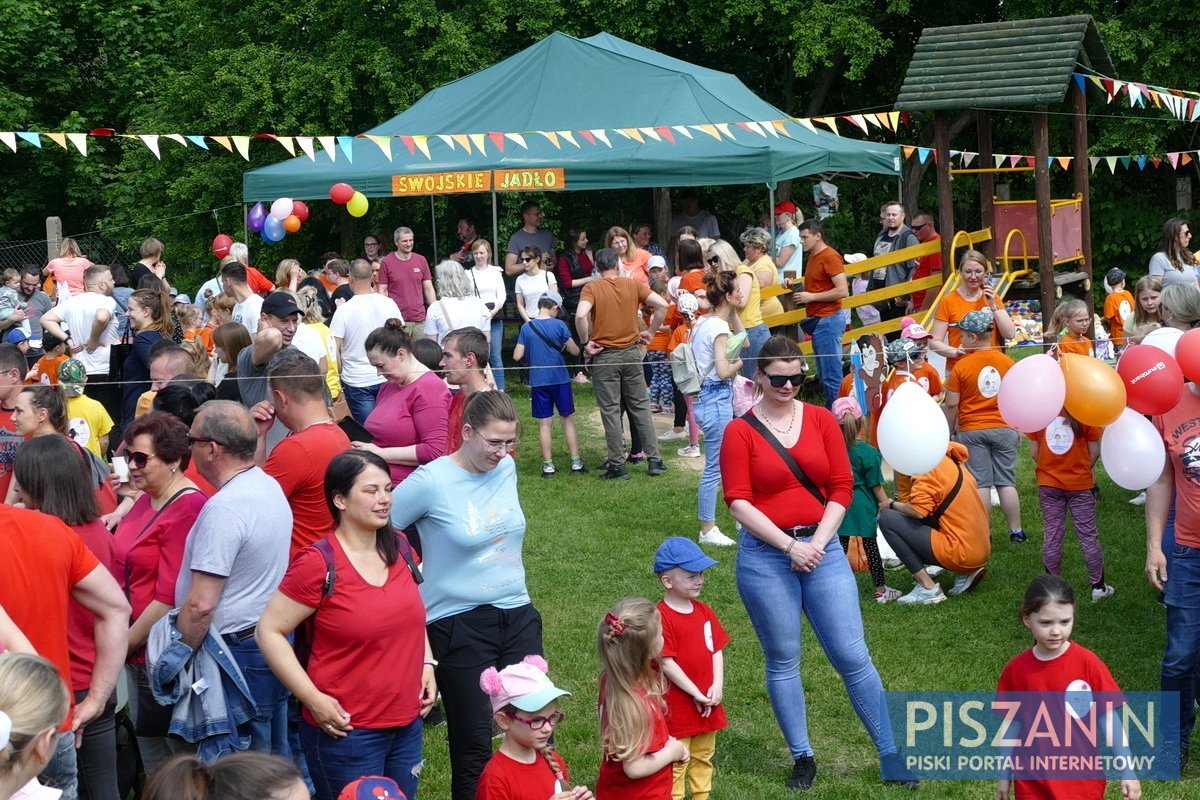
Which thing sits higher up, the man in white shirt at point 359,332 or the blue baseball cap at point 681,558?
the man in white shirt at point 359,332

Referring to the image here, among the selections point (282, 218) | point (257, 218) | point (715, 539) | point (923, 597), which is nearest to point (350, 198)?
point (282, 218)

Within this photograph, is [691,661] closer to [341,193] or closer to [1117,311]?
[1117,311]

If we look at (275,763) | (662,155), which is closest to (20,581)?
(275,763)

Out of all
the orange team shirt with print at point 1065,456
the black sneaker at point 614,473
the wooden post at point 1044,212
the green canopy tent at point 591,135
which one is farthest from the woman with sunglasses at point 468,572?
the green canopy tent at point 591,135

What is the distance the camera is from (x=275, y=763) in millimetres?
2859

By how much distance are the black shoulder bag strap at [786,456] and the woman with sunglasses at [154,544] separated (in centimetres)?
205

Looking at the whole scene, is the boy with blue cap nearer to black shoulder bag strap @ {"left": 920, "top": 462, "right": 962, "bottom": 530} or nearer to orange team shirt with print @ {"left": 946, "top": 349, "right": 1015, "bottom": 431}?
black shoulder bag strap @ {"left": 920, "top": 462, "right": 962, "bottom": 530}

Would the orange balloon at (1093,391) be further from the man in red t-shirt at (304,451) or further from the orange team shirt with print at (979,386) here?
the man in red t-shirt at (304,451)

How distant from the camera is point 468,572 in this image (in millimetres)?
4582

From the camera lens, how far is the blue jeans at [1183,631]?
5.21 m

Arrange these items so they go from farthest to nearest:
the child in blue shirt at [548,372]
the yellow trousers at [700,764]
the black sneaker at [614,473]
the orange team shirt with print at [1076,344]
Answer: the black sneaker at [614,473] < the child in blue shirt at [548,372] < the orange team shirt with print at [1076,344] < the yellow trousers at [700,764]

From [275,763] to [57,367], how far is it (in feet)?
21.3

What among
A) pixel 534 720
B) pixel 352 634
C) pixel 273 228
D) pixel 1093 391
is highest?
pixel 273 228

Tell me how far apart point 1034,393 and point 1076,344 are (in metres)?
1.56
